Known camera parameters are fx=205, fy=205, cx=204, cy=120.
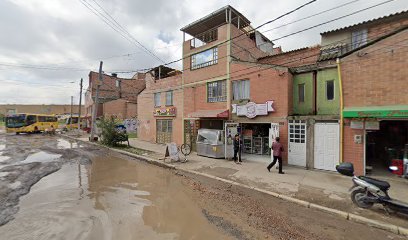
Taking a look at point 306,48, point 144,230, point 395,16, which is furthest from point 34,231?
point 395,16

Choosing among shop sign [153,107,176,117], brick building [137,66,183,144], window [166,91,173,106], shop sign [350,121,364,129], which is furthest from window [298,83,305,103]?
window [166,91,173,106]

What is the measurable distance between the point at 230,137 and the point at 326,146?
5399 mm

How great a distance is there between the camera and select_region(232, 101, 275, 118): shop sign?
12008 mm

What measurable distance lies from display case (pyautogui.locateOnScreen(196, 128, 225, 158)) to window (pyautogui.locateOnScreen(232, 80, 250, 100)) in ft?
8.71

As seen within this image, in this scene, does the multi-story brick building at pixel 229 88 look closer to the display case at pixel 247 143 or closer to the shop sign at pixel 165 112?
the display case at pixel 247 143

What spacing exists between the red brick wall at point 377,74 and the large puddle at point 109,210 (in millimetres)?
8843

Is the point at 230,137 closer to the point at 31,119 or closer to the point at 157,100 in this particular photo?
the point at 157,100

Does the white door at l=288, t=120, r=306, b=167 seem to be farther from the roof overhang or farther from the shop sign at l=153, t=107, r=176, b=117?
the shop sign at l=153, t=107, r=176, b=117

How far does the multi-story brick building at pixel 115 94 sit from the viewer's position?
3588 centimetres

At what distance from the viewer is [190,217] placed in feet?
18.2

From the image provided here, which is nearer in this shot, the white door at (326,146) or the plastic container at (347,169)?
the plastic container at (347,169)

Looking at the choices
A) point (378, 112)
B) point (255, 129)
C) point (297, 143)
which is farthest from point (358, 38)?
point (255, 129)

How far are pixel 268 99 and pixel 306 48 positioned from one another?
6.44m

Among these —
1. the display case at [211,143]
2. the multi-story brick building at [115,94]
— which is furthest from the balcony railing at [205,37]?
the multi-story brick building at [115,94]
